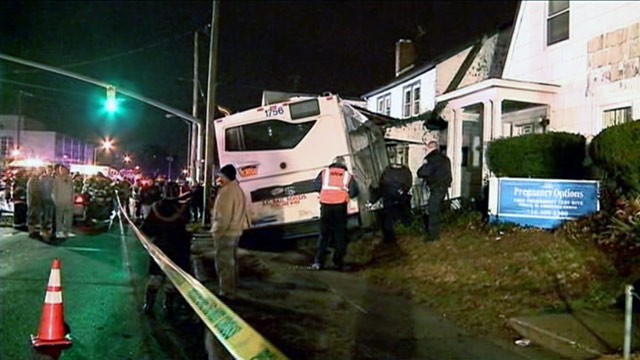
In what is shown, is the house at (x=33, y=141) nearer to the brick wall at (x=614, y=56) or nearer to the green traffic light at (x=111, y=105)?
the green traffic light at (x=111, y=105)

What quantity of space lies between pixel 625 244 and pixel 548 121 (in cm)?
782

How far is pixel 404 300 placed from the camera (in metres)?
10.0

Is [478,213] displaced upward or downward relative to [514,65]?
downward

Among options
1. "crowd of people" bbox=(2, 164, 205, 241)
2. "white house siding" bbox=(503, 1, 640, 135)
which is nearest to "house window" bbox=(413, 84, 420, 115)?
"crowd of people" bbox=(2, 164, 205, 241)

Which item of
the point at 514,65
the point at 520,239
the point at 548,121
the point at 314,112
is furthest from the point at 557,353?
the point at 514,65

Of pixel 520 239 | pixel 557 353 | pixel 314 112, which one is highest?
pixel 314 112

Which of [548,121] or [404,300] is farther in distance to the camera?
[548,121]

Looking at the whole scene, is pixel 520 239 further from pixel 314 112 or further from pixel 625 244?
pixel 314 112

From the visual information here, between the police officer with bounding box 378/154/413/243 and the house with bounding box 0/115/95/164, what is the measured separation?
61877 millimetres

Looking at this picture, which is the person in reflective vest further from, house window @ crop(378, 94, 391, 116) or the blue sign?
house window @ crop(378, 94, 391, 116)

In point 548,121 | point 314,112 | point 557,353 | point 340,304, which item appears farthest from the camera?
point 548,121

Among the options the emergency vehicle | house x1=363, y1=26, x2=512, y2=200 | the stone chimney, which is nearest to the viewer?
the emergency vehicle

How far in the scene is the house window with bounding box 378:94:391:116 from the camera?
32869mm

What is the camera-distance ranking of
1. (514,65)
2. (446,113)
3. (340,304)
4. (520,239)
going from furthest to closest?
1. (446,113)
2. (514,65)
3. (520,239)
4. (340,304)
